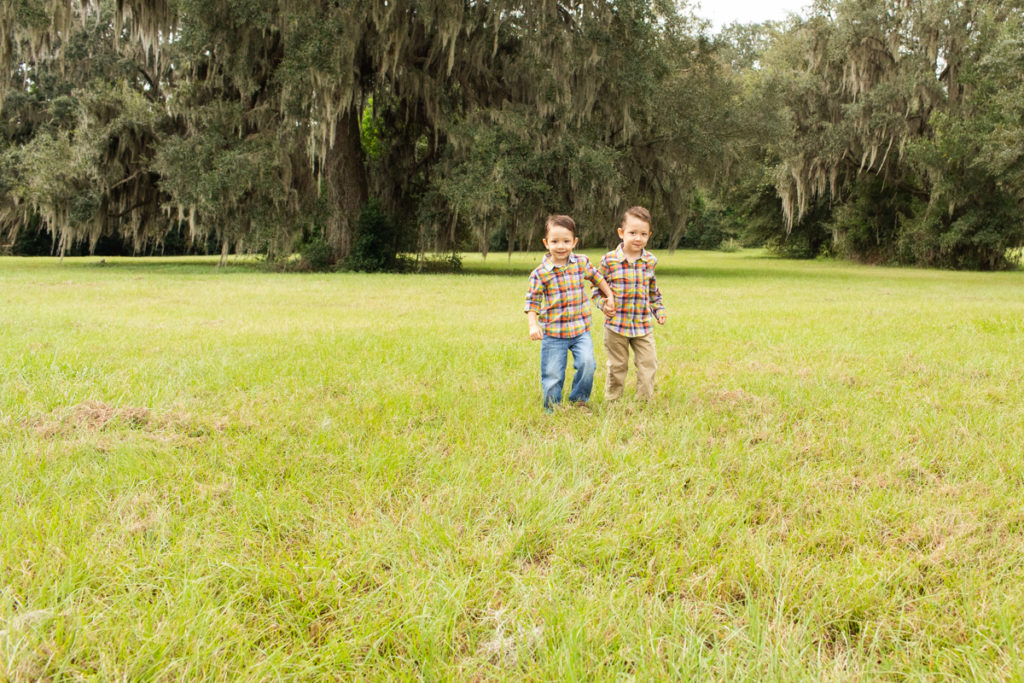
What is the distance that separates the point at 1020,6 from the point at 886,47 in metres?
3.36

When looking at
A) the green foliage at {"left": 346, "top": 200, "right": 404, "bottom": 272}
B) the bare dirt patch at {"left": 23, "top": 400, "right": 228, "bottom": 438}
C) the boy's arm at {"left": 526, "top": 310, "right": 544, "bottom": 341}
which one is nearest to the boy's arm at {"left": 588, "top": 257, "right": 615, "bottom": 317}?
the boy's arm at {"left": 526, "top": 310, "right": 544, "bottom": 341}

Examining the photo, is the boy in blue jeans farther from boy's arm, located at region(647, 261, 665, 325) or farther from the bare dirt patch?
→ the bare dirt patch

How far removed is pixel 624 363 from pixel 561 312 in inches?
23.2

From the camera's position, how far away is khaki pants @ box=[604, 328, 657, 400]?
4398mm

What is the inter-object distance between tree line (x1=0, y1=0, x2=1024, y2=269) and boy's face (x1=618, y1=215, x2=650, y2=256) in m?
12.0

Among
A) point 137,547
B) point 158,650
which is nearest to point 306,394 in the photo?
point 137,547

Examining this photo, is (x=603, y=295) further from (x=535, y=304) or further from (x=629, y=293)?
(x=535, y=304)

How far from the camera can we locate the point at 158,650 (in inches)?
66.2

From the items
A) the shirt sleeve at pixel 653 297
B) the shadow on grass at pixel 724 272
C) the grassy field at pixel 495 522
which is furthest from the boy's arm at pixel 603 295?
the shadow on grass at pixel 724 272

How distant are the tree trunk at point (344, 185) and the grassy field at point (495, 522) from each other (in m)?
13.4

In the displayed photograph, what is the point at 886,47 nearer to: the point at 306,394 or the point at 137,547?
the point at 306,394

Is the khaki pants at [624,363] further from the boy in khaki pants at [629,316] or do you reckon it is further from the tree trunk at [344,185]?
the tree trunk at [344,185]

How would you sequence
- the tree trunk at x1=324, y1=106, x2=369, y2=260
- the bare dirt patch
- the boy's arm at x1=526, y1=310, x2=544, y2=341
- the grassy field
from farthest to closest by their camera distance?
the tree trunk at x1=324, y1=106, x2=369, y2=260
the boy's arm at x1=526, y1=310, x2=544, y2=341
the bare dirt patch
the grassy field

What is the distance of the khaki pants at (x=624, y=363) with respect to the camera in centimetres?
440
